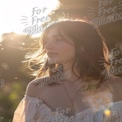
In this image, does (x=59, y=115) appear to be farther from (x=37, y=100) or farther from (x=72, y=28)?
(x=72, y=28)

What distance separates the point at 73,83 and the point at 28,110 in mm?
541

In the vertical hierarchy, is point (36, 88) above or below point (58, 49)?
below

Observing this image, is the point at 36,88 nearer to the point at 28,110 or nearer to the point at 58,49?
the point at 28,110

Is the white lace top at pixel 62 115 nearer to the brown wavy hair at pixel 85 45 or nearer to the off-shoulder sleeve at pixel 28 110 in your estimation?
the off-shoulder sleeve at pixel 28 110

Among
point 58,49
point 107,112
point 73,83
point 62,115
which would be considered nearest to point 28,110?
point 62,115

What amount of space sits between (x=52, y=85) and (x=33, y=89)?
0.20m

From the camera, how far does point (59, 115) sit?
398 cm

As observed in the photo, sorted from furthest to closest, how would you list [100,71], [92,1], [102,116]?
[92,1], [100,71], [102,116]

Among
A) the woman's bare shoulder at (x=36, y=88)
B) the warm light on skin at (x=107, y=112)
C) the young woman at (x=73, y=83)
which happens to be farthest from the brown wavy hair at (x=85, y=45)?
the warm light on skin at (x=107, y=112)

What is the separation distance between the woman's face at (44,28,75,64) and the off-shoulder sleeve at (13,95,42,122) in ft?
1.48

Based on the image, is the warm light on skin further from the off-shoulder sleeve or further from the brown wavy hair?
the off-shoulder sleeve

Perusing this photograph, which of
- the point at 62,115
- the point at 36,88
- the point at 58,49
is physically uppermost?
the point at 58,49

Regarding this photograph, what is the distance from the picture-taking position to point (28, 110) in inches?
164

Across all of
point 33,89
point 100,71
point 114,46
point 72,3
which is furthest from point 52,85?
point 72,3
